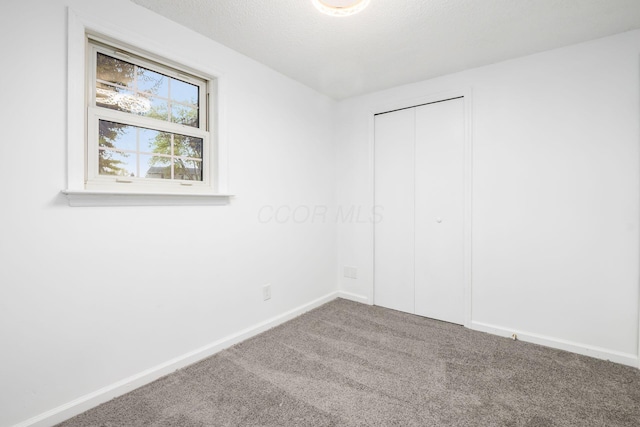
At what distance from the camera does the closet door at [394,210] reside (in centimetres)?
304

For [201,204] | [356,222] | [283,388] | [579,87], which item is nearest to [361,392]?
[283,388]

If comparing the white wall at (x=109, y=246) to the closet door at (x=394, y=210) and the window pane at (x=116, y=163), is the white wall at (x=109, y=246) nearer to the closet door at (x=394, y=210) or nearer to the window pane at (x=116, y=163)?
the window pane at (x=116, y=163)

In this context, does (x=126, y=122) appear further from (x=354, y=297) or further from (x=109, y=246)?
(x=354, y=297)

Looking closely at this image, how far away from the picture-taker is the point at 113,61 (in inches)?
71.9

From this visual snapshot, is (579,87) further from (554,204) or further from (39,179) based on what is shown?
(39,179)

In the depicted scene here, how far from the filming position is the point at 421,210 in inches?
117

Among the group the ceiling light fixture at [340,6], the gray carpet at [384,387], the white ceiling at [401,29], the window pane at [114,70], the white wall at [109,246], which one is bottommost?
the gray carpet at [384,387]

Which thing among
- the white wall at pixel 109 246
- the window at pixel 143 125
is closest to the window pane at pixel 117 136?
the window at pixel 143 125

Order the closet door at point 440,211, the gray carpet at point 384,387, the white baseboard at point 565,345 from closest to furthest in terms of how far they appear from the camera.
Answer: the gray carpet at point 384,387 < the white baseboard at point 565,345 < the closet door at point 440,211

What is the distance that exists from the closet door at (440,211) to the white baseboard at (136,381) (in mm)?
1516

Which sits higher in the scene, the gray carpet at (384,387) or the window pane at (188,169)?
the window pane at (188,169)

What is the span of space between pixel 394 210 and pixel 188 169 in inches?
79.3

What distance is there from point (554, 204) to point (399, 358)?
1.68 m

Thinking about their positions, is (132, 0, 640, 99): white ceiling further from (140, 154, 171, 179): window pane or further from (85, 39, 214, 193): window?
(140, 154, 171, 179): window pane
